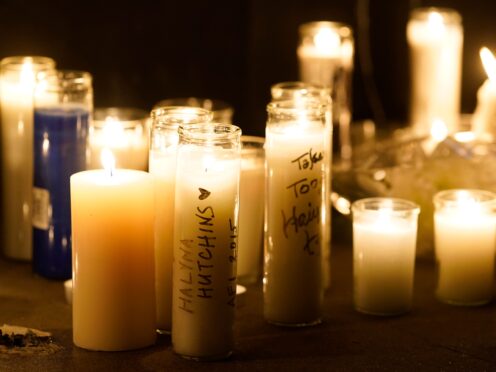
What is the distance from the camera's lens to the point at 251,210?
5.16ft

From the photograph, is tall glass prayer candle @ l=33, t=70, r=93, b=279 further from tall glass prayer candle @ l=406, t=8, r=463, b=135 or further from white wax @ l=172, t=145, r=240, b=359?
tall glass prayer candle @ l=406, t=8, r=463, b=135

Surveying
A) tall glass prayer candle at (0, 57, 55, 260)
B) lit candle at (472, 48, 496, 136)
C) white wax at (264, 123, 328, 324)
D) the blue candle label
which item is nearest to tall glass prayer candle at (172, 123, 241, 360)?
white wax at (264, 123, 328, 324)

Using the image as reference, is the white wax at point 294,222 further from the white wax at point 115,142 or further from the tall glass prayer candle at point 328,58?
the tall glass prayer candle at point 328,58

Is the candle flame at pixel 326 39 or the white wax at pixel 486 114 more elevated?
the candle flame at pixel 326 39

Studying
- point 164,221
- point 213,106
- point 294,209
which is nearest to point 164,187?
point 164,221

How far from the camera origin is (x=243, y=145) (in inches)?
62.9

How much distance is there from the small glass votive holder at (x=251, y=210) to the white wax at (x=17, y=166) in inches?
13.9

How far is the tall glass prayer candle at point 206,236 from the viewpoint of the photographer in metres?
1.25

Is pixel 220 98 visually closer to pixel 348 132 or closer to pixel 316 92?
pixel 348 132

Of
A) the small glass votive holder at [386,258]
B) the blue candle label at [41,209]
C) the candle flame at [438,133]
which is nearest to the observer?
the small glass votive holder at [386,258]

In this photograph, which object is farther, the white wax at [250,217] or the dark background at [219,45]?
the dark background at [219,45]

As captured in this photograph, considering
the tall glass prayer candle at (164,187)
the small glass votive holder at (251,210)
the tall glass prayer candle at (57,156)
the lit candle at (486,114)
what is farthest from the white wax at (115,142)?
the lit candle at (486,114)

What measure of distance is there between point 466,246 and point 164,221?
1.50 feet

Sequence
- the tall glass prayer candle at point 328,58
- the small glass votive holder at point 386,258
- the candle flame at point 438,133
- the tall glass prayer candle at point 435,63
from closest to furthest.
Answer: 1. the small glass votive holder at point 386,258
2. the candle flame at point 438,133
3. the tall glass prayer candle at point 328,58
4. the tall glass prayer candle at point 435,63
